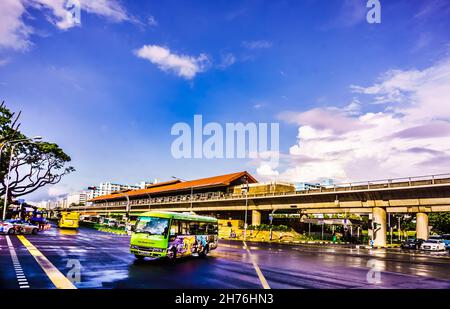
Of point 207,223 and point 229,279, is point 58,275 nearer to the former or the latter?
point 229,279

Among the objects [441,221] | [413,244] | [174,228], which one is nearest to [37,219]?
[174,228]

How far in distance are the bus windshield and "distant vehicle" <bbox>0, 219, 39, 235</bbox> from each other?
22.6 metres

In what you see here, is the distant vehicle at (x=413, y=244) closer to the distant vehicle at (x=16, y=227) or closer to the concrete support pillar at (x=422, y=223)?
the concrete support pillar at (x=422, y=223)

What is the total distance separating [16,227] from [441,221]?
79.1m

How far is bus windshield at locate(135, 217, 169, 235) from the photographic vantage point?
1844 centimetres

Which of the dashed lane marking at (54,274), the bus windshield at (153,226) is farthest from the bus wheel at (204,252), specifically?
the dashed lane marking at (54,274)

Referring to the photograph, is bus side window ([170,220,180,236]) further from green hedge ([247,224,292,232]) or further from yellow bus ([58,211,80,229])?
yellow bus ([58,211,80,229])

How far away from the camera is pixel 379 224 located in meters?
45.0

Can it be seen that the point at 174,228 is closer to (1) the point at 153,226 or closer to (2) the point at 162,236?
(2) the point at 162,236

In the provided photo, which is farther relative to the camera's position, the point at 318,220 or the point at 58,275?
the point at 318,220
